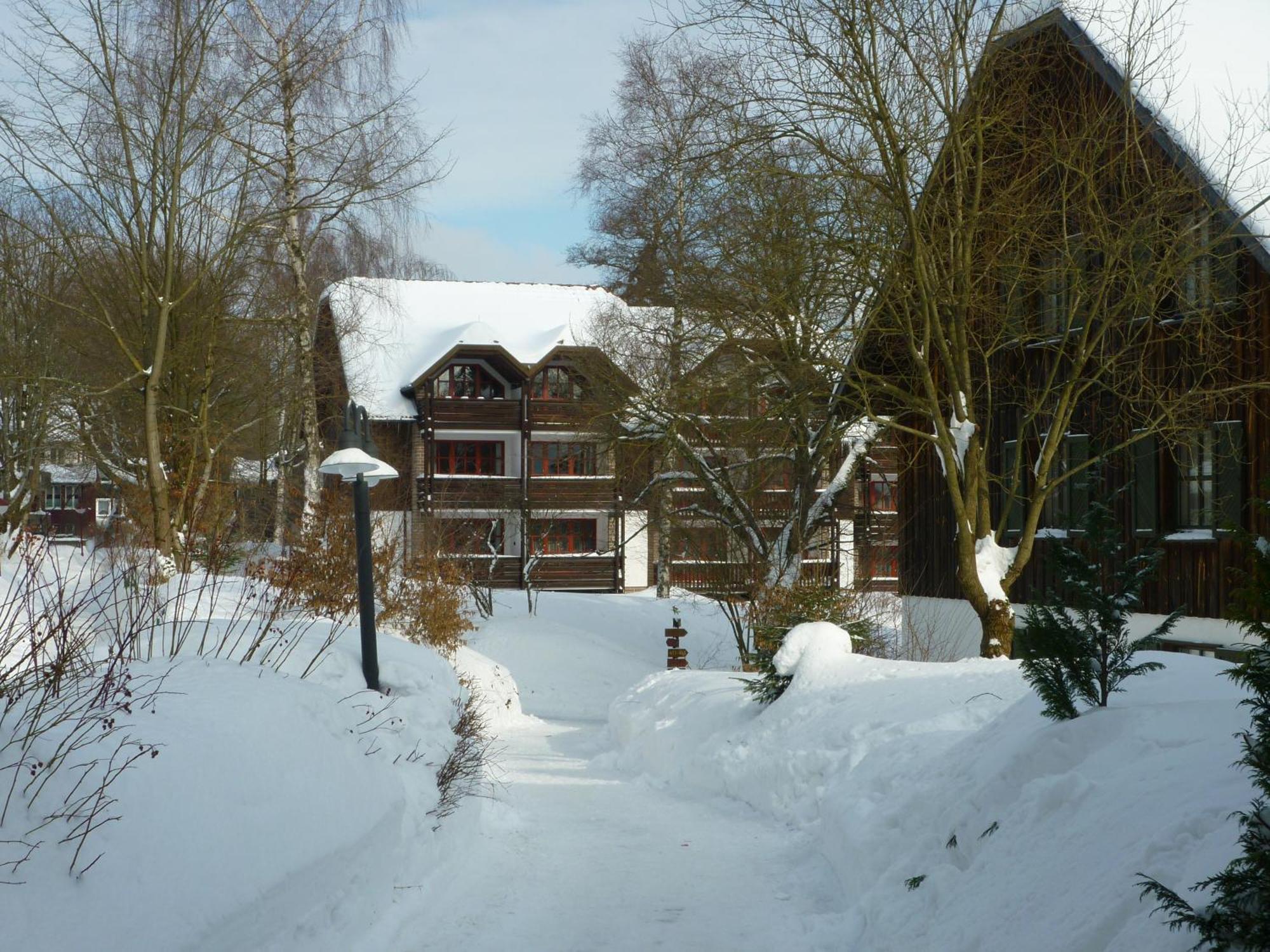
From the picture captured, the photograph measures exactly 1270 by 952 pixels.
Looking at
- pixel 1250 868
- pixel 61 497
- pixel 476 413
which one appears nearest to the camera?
pixel 1250 868

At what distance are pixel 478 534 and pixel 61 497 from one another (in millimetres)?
48516

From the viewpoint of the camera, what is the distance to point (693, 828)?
10.4 metres

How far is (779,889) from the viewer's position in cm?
816

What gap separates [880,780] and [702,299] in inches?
380

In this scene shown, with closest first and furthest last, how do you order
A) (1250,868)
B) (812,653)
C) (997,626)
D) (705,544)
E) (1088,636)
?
(1250,868) < (1088,636) < (812,653) < (997,626) < (705,544)

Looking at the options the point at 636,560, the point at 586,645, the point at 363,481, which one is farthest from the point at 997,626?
the point at 636,560

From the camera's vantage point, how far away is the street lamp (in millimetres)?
9859

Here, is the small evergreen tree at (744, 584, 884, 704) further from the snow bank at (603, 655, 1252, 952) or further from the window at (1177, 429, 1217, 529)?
the window at (1177, 429, 1217, 529)

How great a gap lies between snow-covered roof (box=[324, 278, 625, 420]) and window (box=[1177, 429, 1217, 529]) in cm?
2374

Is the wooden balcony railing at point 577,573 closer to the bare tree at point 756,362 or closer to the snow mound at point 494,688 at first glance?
the bare tree at point 756,362

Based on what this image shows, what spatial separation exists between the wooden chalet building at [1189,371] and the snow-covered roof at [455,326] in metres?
22.2

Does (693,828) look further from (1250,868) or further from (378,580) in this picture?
(378,580)

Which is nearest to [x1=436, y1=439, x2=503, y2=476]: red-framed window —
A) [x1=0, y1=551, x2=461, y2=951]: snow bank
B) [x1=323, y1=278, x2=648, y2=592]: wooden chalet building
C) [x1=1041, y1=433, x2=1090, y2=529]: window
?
[x1=323, y1=278, x2=648, y2=592]: wooden chalet building

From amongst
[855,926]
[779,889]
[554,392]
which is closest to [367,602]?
[779,889]
